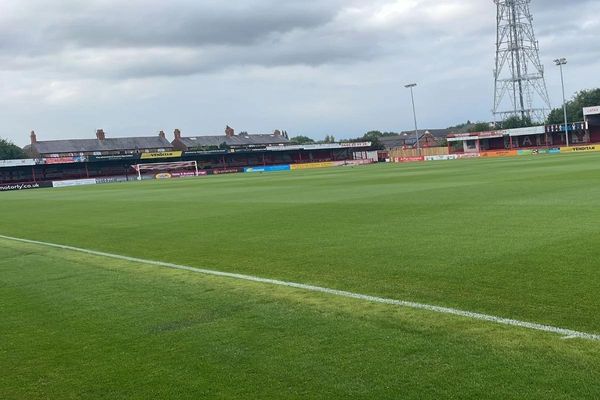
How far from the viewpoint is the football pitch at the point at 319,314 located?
15.7ft

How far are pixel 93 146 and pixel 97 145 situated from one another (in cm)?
91

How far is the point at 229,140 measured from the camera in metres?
137

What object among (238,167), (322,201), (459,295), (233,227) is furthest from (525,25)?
(459,295)

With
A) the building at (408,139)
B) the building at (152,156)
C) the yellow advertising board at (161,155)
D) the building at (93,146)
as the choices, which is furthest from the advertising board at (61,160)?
the building at (408,139)

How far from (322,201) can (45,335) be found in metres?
17.0

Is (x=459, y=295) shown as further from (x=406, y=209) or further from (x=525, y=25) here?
(x=525, y=25)

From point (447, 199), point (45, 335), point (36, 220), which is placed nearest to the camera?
point (45, 335)

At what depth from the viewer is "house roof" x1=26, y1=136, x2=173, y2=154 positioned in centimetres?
11694

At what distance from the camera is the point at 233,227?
54.0 ft

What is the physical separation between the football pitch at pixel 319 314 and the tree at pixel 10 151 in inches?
4591

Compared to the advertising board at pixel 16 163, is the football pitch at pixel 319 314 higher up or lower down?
lower down

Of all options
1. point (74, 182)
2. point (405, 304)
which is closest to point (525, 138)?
point (74, 182)

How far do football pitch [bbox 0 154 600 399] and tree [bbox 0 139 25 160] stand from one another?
383 ft

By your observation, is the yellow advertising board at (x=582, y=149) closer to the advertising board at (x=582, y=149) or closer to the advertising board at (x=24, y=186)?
the advertising board at (x=582, y=149)
